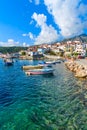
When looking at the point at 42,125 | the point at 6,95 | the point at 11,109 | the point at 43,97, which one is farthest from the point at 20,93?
the point at 42,125

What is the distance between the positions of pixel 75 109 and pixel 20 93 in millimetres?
12934

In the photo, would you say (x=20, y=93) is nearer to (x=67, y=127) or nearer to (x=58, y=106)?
(x=58, y=106)

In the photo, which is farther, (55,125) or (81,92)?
(81,92)

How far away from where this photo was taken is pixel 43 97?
3180 cm

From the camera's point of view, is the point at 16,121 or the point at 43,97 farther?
the point at 43,97

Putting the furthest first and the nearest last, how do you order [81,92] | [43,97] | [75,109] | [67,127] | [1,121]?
[81,92], [43,97], [75,109], [1,121], [67,127]

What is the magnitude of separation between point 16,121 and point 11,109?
4444 mm

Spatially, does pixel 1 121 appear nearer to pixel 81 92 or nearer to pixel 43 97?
pixel 43 97

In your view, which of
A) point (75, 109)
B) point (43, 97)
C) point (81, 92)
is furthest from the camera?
point (81, 92)

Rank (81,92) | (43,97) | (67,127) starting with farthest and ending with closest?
(81,92)
(43,97)
(67,127)

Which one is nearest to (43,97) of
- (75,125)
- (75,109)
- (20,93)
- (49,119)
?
(20,93)

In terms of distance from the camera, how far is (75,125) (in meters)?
20.1

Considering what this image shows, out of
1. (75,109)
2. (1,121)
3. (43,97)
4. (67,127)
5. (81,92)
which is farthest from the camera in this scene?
(81,92)

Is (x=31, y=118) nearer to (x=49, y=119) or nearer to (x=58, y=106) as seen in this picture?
(x=49, y=119)
